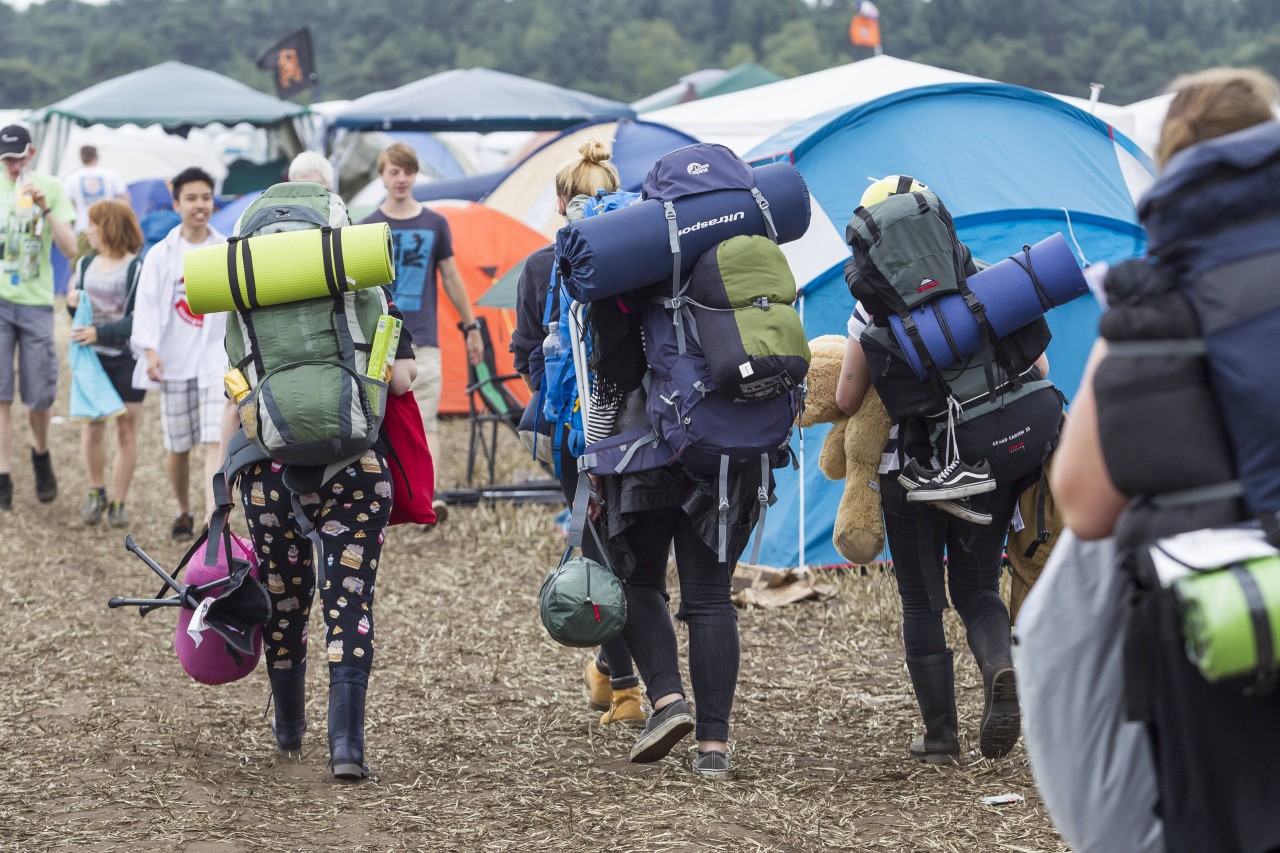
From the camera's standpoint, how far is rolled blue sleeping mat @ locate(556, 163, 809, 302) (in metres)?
3.67

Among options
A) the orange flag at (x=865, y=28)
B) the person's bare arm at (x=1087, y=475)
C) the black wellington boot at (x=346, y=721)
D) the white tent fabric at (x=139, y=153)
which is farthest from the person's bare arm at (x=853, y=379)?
the white tent fabric at (x=139, y=153)

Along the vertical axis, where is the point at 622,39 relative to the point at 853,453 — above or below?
above

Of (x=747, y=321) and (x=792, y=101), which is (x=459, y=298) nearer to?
(x=792, y=101)

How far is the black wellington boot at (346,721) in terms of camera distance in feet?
13.7

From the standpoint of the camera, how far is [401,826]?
3885 millimetres

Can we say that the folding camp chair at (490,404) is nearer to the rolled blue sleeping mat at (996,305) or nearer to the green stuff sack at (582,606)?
the green stuff sack at (582,606)

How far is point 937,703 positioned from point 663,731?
2.62 feet

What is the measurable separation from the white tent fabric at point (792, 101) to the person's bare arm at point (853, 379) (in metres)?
4.66

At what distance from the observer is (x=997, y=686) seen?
13.1 ft

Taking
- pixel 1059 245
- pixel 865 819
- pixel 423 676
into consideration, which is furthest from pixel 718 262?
pixel 423 676

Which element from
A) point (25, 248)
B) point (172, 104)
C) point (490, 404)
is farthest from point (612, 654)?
point (172, 104)

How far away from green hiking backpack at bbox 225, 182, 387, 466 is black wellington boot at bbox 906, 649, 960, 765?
5.49ft

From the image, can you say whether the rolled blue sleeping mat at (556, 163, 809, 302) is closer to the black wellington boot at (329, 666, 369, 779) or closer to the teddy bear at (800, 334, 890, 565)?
the teddy bear at (800, 334, 890, 565)

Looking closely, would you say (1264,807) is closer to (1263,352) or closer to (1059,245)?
(1263,352)
